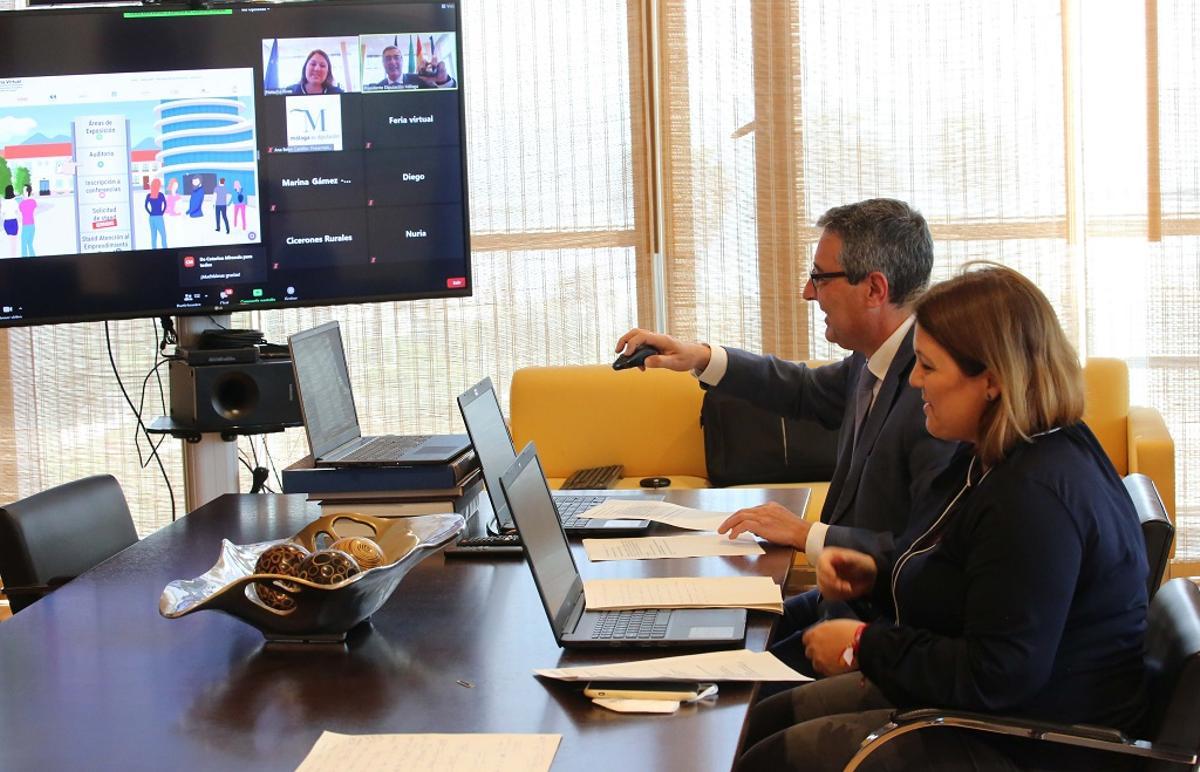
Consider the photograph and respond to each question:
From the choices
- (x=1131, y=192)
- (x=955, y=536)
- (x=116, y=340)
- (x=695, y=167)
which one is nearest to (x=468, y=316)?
(x=695, y=167)

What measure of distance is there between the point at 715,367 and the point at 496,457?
3.22ft

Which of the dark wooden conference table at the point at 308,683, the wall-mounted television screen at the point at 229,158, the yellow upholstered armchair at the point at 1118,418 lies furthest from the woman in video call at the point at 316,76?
the yellow upholstered armchair at the point at 1118,418

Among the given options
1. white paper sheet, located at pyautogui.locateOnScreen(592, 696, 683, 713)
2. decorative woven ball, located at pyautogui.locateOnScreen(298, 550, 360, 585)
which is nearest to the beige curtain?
decorative woven ball, located at pyautogui.locateOnScreen(298, 550, 360, 585)

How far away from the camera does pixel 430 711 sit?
1.72m

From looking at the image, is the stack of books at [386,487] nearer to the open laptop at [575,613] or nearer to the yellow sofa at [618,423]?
the open laptop at [575,613]

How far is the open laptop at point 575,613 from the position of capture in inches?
77.2

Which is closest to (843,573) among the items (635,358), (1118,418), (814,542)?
(814,542)

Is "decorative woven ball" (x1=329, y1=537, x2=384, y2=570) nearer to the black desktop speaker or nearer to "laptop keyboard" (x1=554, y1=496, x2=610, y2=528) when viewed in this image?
"laptop keyboard" (x1=554, y1=496, x2=610, y2=528)

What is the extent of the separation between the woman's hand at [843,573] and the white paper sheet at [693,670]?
1.51ft

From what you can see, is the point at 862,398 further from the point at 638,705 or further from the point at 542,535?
the point at 638,705

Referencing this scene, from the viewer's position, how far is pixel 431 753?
5.14ft

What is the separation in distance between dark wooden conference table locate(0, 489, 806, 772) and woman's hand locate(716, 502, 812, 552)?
0.06m

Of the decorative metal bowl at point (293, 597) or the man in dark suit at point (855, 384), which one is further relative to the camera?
the man in dark suit at point (855, 384)

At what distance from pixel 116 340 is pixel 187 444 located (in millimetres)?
1636
